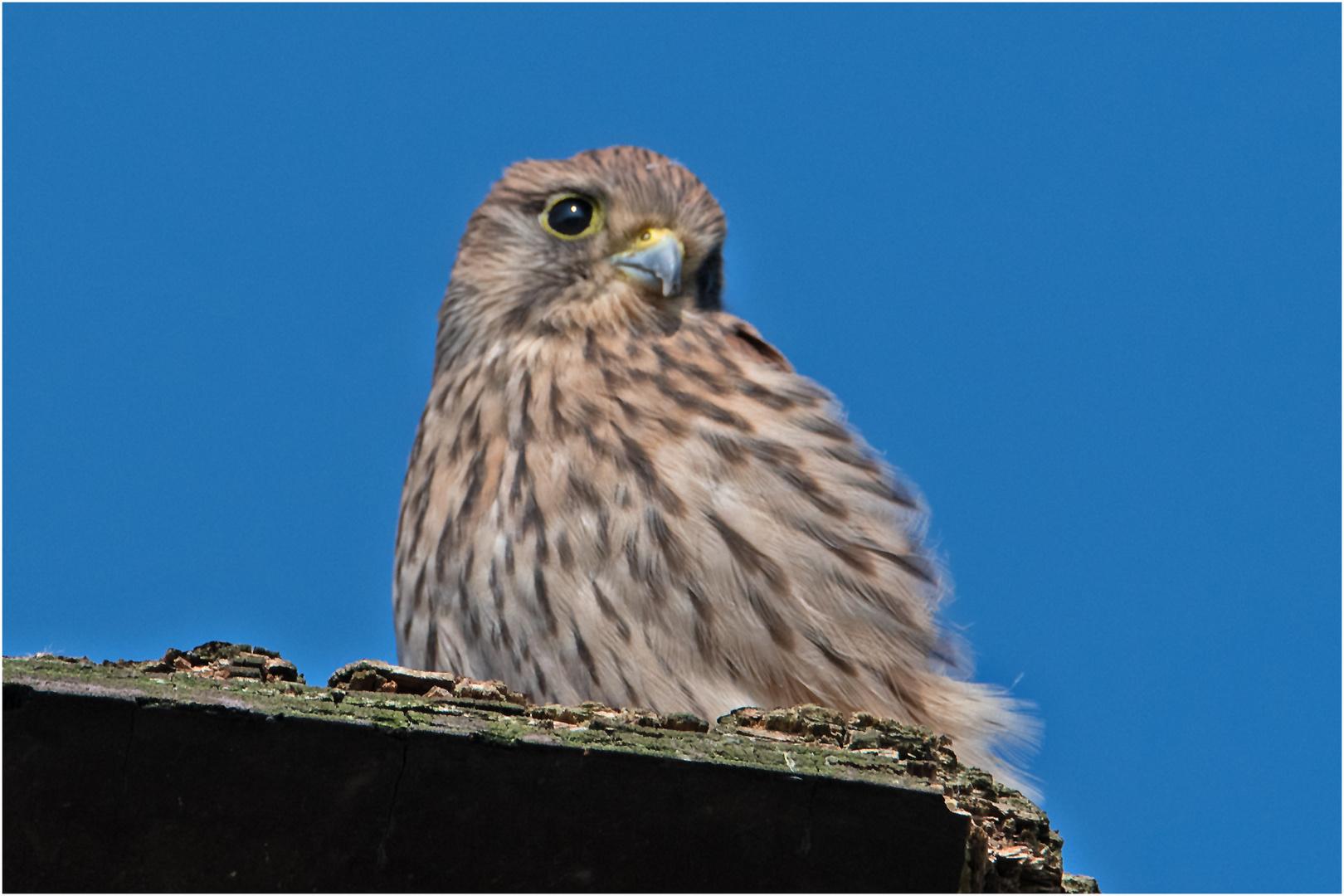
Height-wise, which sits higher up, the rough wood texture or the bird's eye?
the bird's eye

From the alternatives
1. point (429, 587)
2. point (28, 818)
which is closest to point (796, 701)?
point (429, 587)

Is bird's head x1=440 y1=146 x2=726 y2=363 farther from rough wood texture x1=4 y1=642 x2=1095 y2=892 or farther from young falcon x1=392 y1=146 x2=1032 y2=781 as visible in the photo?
rough wood texture x1=4 y1=642 x2=1095 y2=892

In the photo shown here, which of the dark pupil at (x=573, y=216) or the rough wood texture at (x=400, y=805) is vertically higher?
the dark pupil at (x=573, y=216)

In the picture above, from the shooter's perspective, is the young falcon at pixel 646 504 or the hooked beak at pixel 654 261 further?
the hooked beak at pixel 654 261

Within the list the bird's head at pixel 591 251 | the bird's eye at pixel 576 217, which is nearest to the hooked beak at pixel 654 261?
the bird's head at pixel 591 251

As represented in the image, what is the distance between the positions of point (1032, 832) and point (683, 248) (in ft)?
7.15

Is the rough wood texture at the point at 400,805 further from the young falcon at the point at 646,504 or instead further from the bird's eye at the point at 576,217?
the bird's eye at the point at 576,217

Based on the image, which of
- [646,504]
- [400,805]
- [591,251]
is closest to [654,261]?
[591,251]

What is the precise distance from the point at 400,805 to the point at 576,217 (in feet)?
7.63

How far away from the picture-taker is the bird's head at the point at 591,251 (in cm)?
307

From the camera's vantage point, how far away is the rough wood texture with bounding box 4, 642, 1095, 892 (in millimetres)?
952

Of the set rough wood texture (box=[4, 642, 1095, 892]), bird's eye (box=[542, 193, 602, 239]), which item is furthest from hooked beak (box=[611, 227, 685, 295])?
rough wood texture (box=[4, 642, 1095, 892])

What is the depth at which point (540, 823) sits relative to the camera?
100 cm

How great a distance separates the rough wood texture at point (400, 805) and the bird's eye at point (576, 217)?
2.21m
